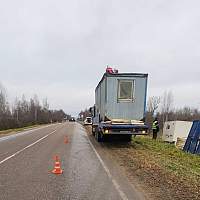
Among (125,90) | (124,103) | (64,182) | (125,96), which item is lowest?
(64,182)

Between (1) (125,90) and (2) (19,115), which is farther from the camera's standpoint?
(2) (19,115)

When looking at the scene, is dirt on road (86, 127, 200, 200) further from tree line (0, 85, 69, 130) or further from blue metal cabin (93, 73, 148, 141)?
tree line (0, 85, 69, 130)

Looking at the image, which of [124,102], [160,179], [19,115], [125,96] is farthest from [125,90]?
[19,115]

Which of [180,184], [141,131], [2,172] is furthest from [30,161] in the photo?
[141,131]

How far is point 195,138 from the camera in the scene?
1848cm

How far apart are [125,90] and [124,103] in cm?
70

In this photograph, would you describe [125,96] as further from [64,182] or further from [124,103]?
[64,182]

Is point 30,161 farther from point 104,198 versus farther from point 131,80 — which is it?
point 131,80

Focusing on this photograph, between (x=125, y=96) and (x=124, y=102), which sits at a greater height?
(x=125, y=96)

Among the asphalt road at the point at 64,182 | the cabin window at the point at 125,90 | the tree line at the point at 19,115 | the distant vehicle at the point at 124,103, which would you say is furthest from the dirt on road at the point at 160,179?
the tree line at the point at 19,115

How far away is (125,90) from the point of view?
62.1 feet

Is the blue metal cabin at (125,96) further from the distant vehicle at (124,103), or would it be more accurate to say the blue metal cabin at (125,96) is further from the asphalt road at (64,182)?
the asphalt road at (64,182)

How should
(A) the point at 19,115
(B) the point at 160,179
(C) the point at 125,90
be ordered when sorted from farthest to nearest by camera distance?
(A) the point at 19,115
(C) the point at 125,90
(B) the point at 160,179

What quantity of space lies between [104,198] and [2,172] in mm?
4208
